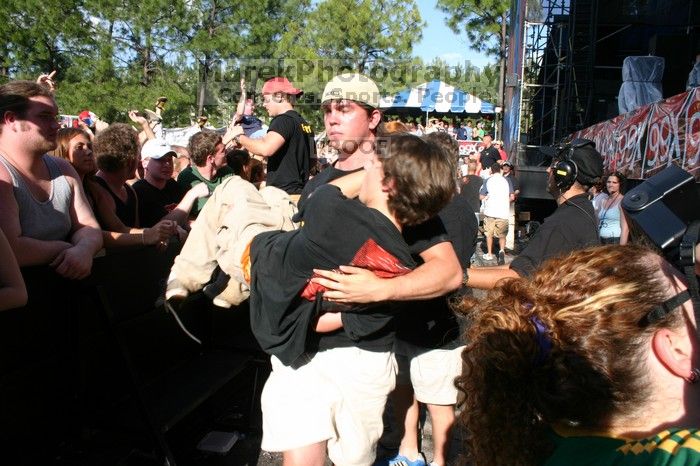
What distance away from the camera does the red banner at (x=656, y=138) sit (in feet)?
20.1

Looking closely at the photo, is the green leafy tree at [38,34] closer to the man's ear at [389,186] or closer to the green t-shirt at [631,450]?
the man's ear at [389,186]

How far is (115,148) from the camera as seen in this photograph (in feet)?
12.1

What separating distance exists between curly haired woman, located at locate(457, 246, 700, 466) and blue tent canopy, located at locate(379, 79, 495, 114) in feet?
85.1

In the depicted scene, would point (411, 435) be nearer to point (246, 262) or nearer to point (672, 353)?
point (246, 262)

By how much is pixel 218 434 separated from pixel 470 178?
667cm

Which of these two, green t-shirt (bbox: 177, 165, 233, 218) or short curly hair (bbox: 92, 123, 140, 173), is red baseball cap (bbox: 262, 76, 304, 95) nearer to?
green t-shirt (bbox: 177, 165, 233, 218)

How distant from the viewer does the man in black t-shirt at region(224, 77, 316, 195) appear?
3980mm

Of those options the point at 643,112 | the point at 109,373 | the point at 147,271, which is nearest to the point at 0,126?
the point at 147,271

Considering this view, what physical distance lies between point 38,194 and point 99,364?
902 millimetres

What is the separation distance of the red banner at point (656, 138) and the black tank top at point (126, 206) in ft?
17.7

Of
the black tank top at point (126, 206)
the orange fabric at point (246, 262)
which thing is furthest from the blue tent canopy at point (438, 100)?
the orange fabric at point (246, 262)

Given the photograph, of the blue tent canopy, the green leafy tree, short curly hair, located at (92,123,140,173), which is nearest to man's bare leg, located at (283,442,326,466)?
short curly hair, located at (92,123,140,173)

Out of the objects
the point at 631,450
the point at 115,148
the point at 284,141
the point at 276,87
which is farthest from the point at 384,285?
the point at 276,87

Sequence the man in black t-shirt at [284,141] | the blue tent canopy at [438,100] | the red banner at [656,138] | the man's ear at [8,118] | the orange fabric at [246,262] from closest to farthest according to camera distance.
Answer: the orange fabric at [246,262] < the man's ear at [8,118] < the man in black t-shirt at [284,141] < the red banner at [656,138] < the blue tent canopy at [438,100]
